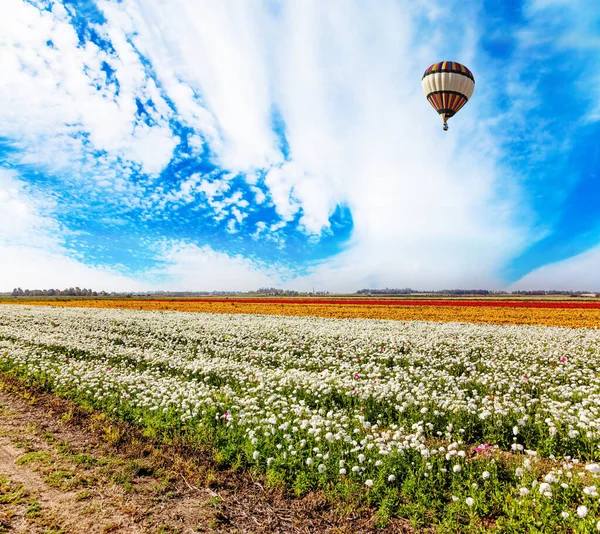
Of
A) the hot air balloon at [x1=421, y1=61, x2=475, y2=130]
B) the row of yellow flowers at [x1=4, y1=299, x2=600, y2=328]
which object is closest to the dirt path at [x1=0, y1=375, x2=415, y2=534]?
the hot air balloon at [x1=421, y1=61, x2=475, y2=130]

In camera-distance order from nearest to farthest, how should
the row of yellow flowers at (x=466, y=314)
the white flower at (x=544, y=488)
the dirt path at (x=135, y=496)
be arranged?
the white flower at (x=544, y=488)
the dirt path at (x=135, y=496)
the row of yellow flowers at (x=466, y=314)

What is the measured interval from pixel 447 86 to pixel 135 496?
27.8 m

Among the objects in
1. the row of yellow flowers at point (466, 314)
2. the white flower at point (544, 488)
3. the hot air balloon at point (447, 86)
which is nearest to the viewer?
the white flower at point (544, 488)

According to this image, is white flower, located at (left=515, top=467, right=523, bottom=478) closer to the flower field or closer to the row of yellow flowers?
the flower field

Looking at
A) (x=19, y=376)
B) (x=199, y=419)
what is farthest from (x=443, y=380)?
(x=19, y=376)

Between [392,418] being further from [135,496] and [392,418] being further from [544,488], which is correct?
[135,496]

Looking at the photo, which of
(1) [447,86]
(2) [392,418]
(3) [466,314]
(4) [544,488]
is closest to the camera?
(4) [544,488]

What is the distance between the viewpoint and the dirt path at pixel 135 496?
15.5ft

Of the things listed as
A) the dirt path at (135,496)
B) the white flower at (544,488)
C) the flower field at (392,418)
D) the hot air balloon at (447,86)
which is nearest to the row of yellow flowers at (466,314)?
the flower field at (392,418)

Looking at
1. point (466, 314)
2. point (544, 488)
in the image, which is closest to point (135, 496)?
point (544, 488)

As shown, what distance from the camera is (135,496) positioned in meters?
5.34

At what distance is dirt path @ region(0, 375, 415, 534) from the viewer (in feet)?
A: 15.5

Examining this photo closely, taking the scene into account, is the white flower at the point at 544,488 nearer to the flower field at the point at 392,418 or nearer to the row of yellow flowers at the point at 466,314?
the flower field at the point at 392,418

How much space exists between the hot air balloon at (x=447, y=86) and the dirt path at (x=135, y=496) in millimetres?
26765
